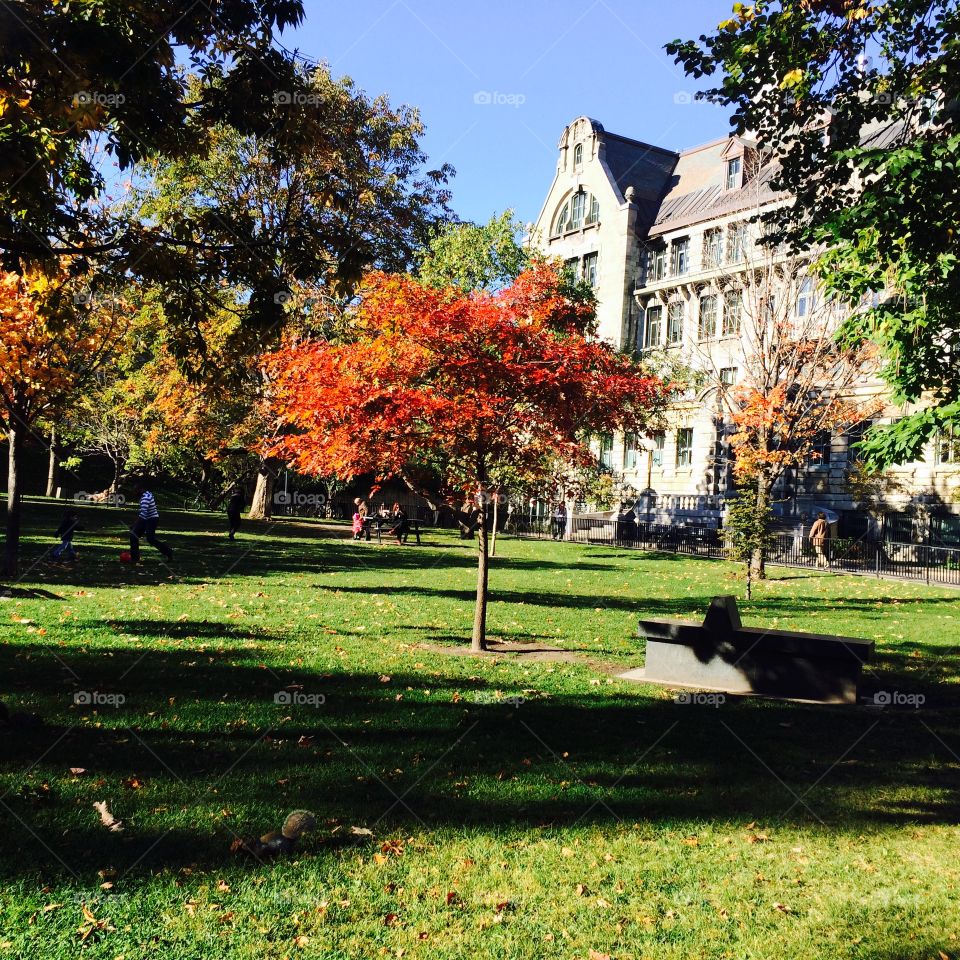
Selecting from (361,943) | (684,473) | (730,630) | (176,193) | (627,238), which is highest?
(627,238)

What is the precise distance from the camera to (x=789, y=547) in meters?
31.8

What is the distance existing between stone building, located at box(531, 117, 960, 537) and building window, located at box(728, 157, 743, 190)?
72mm

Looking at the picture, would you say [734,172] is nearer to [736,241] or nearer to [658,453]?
[736,241]

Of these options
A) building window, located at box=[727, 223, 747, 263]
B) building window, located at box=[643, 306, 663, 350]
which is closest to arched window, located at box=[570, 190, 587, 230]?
building window, located at box=[643, 306, 663, 350]

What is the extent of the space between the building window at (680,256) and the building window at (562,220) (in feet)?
29.0

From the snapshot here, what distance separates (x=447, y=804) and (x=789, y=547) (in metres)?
28.6

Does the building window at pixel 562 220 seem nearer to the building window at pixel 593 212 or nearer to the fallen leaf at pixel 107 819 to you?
the building window at pixel 593 212

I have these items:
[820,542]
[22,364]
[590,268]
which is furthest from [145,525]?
[590,268]

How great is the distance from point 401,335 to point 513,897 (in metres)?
7.51

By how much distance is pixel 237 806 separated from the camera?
5445mm

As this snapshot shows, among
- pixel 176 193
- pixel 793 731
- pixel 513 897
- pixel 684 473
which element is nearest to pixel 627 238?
pixel 684 473

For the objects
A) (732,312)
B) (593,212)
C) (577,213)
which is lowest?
(732,312)

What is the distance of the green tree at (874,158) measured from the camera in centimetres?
891

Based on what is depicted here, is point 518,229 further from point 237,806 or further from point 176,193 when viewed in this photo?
point 237,806
